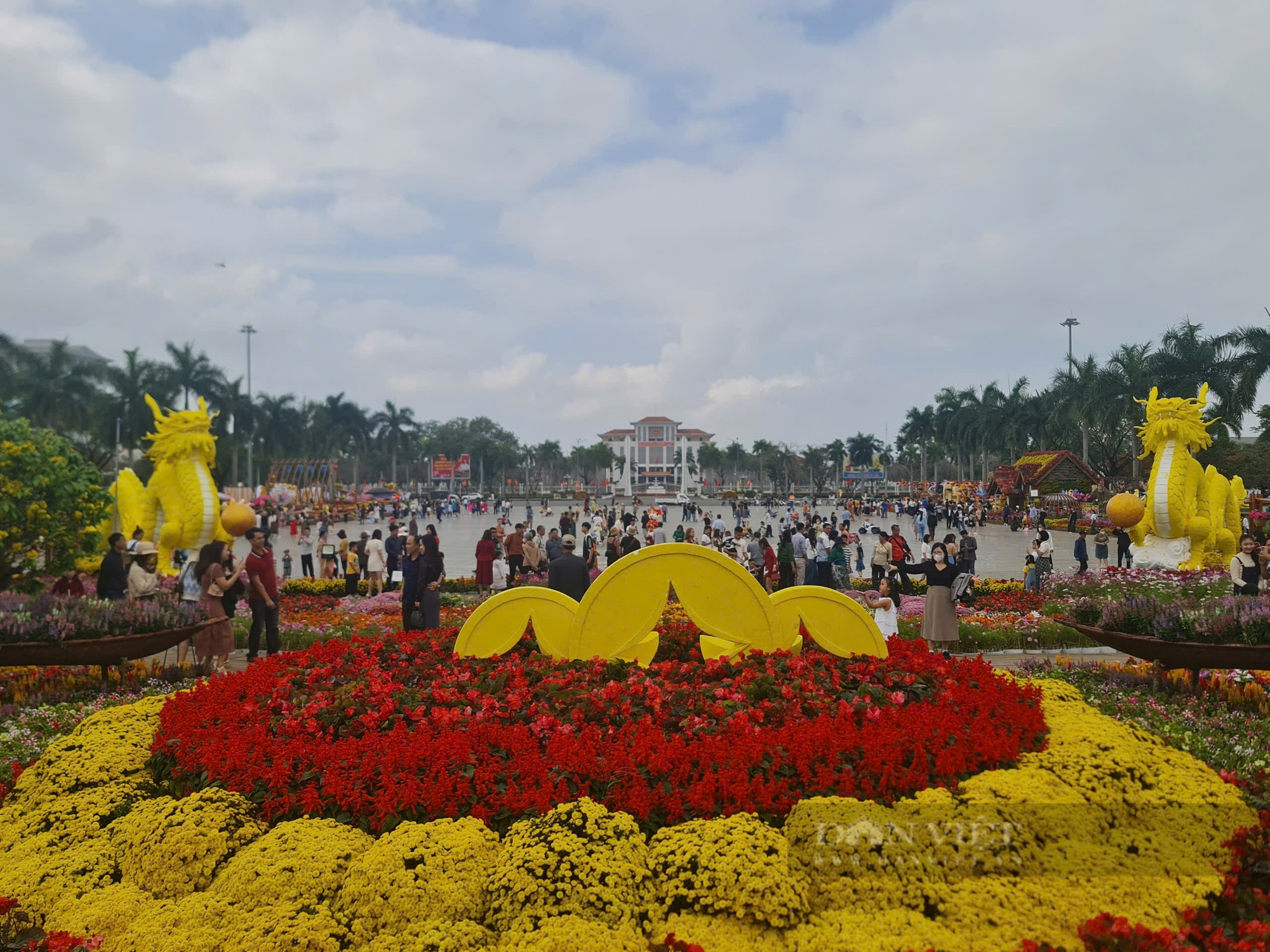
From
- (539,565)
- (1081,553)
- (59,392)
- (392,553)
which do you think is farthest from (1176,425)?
(59,392)

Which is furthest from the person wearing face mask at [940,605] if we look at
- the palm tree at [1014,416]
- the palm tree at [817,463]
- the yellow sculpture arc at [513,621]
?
the palm tree at [817,463]

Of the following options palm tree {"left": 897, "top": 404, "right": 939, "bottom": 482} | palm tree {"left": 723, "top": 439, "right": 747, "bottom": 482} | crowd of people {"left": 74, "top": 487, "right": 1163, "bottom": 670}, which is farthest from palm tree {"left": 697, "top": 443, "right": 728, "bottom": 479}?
crowd of people {"left": 74, "top": 487, "right": 1163, "bottom": 670}

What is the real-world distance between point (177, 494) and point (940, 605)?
12.9 m

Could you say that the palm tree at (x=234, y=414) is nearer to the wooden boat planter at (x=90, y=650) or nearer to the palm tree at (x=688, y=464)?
the wooden boat planter at (x=90, y=650)

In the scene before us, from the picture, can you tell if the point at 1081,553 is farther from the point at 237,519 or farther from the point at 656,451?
the point at 656,451

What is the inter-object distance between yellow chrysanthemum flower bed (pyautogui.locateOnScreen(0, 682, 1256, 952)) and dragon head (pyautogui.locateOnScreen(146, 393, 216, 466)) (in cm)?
1252

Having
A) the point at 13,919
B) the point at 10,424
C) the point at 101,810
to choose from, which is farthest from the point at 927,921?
the point at 10,424

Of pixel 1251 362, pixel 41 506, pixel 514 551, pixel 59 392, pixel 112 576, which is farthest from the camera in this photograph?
pixel 59 392

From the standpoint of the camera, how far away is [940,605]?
8.73 m

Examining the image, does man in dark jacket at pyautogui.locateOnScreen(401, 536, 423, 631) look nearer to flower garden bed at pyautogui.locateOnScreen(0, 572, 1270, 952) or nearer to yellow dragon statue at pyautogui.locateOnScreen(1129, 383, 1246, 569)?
flower garden bed at pyautogui.locateOnScreen(0, 572, 1270, 952)

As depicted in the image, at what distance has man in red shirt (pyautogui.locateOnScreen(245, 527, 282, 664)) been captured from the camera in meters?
9.07

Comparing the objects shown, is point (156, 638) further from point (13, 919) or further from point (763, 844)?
point (763, 844)

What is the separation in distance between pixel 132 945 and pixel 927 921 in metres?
2.97

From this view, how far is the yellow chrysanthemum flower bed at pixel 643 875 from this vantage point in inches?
130
